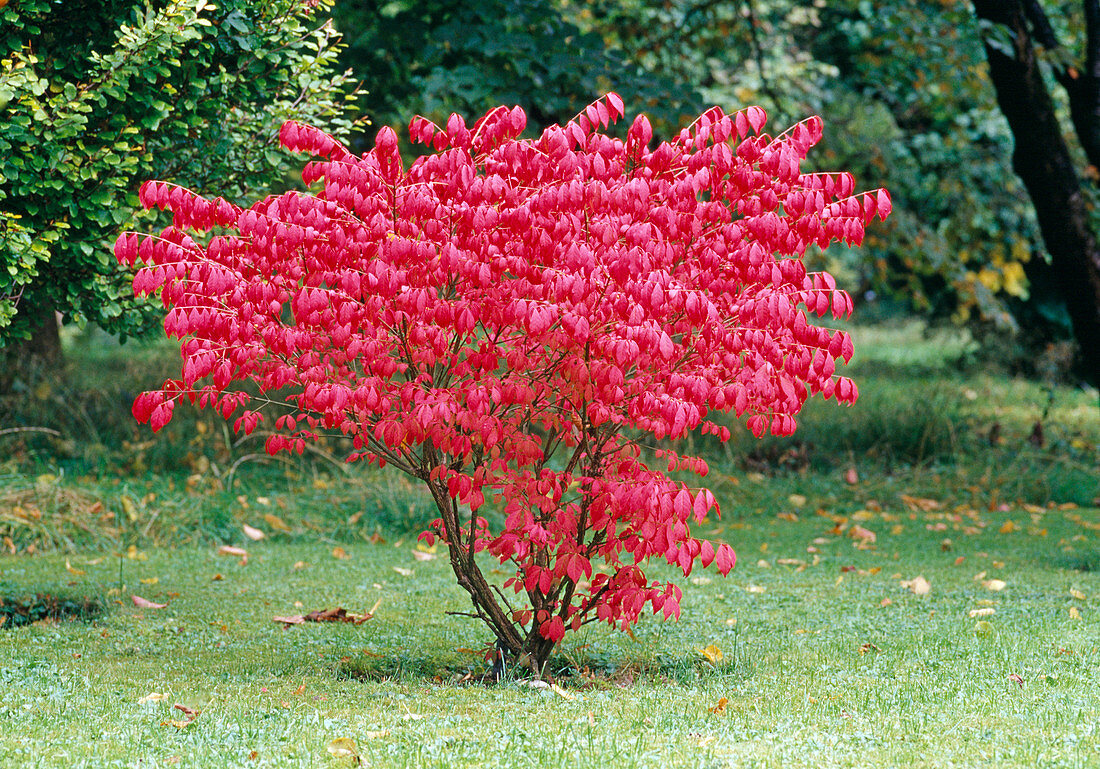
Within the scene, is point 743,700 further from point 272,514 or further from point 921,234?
point 921,234

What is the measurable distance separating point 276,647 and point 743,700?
7.11 ft

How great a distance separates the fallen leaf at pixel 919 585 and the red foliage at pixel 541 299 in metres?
2.26

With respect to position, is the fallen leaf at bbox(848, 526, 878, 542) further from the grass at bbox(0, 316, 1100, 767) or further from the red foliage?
the red foliage

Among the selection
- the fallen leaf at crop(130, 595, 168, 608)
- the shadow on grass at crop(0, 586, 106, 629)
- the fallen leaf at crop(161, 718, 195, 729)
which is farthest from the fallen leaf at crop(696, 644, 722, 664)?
the shadow on grass at crop(0, 586, 106, 629)

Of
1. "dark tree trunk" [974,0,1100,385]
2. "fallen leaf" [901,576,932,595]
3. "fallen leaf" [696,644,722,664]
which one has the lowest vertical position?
"fallen leaf" [901,576,932,595]

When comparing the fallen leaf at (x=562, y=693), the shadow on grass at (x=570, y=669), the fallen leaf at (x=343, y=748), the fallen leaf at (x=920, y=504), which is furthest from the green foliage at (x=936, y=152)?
the fallen leaf at (x=343, y=748)

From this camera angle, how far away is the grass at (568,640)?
10.7ft

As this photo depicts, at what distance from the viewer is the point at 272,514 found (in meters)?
7.95

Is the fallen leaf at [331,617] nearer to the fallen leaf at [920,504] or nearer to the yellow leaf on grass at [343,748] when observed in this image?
the yellow leaf on grass at [343,748]

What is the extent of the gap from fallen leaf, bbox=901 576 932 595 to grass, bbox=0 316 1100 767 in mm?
44

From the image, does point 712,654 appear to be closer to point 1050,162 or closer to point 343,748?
point 343,748

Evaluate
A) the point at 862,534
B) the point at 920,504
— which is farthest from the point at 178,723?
the point at 920,504

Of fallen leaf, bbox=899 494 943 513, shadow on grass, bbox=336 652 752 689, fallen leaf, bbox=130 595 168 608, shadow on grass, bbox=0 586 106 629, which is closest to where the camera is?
shadow on grass, bbox=336 652 752 689

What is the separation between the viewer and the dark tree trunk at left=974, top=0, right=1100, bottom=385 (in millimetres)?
7672
